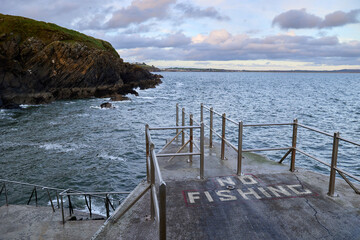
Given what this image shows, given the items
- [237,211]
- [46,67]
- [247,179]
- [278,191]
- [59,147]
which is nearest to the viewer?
[237,211]

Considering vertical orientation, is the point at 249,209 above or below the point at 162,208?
below

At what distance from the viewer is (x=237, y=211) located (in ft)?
18.1

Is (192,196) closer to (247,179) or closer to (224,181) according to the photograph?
(224,181)

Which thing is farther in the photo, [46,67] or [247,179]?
[46,67]

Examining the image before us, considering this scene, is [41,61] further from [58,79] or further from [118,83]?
[118,83]

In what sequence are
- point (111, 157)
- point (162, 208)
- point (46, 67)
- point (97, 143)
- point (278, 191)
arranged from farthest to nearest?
point (46, 67) → point (97, 143) → point (111, 157) → point (278, 191) → point (162, 208)

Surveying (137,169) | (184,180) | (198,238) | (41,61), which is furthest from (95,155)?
(41,61)

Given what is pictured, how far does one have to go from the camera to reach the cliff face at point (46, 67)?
43750mm

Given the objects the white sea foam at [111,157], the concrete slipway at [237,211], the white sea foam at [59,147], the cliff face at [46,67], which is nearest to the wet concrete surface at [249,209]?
the concrete slipway at [237,211]

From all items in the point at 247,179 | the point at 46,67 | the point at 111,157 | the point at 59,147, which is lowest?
the point at 111,157

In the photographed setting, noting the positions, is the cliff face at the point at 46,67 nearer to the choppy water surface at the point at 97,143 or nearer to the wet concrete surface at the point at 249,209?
the choppy water surface at the point at 97,143

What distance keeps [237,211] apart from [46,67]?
51.6m

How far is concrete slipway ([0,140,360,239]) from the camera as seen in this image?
15.9 feet

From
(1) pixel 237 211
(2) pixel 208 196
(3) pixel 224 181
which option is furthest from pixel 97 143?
(1) pixel 237 211
